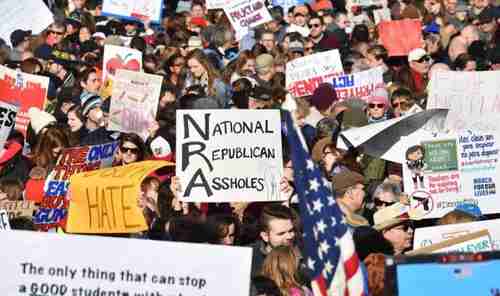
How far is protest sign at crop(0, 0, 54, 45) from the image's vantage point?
1273cm

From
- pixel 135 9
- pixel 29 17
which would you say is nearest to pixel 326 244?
pixel 29 17

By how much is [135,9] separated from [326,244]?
362 inches

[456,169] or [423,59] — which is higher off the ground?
[423,59]

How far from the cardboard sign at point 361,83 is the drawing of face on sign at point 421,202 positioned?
2.66 meters

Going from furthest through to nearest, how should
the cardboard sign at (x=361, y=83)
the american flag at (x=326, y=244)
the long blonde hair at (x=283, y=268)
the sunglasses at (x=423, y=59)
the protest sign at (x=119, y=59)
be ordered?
the protest sign at (x=119, y=59), the sunglasses at (x=423, y=59), the cardboard sign at (x=361, y=83), the long blonde hair at (x=283, y=268), the american flag at (x=326, y=244)

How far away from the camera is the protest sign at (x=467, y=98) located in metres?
8.85

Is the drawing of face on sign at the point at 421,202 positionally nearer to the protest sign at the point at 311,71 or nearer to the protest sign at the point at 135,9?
the protest sign at the point at 311,71

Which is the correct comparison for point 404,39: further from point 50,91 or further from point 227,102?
point 50,91

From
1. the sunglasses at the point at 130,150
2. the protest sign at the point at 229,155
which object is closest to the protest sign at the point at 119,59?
the sunglasses at the point at 130,150

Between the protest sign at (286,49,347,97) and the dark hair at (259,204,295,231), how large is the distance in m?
3.94

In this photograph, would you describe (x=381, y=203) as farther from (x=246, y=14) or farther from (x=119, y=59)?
(x=246, y=14)

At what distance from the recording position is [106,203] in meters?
7.26

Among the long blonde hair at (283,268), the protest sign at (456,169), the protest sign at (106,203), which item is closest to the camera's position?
the long blonde hair at (283,268)

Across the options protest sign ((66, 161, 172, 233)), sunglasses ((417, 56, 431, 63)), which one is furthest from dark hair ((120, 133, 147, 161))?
sunglasses ((417, 56, 431, 63))
